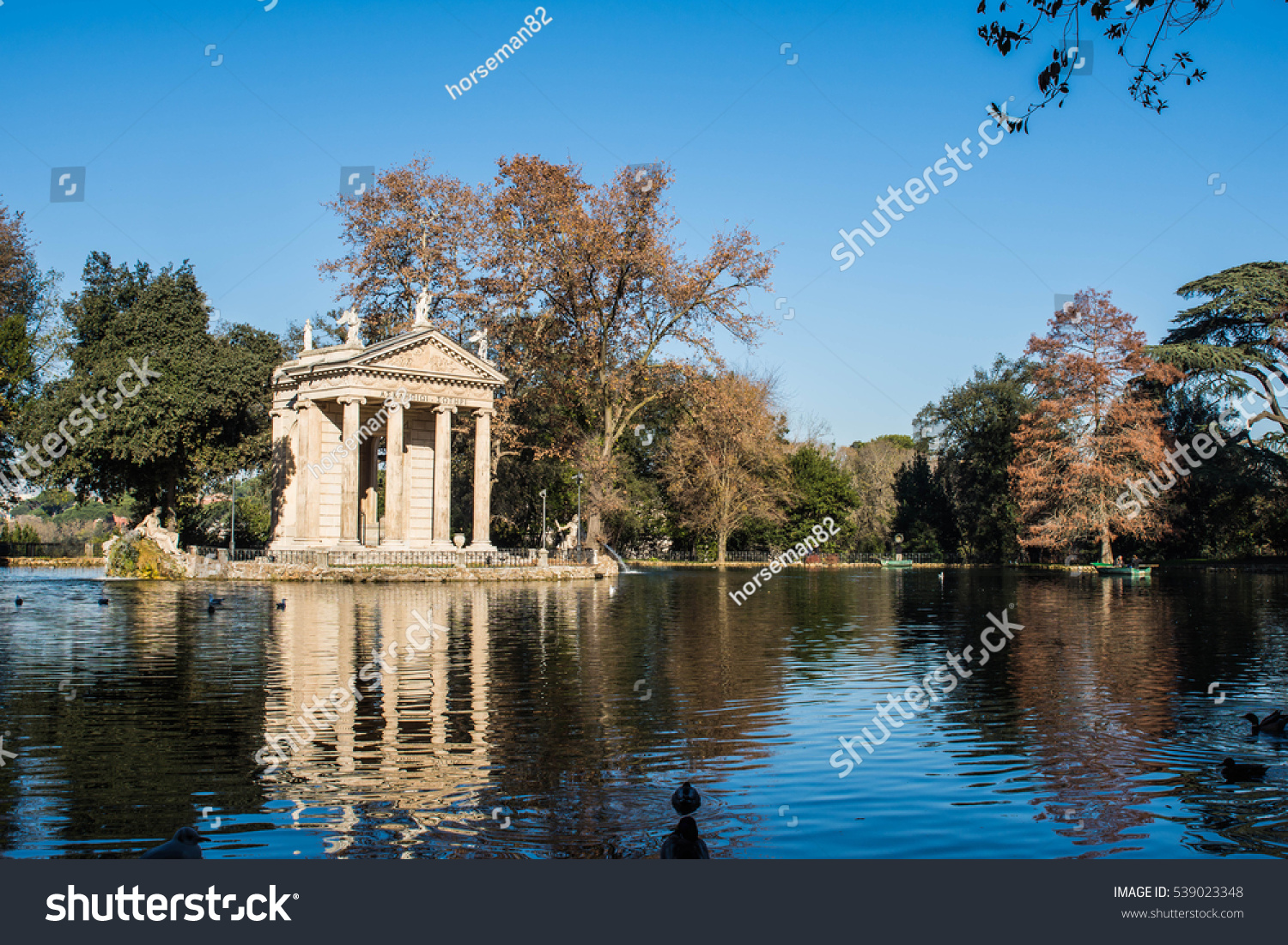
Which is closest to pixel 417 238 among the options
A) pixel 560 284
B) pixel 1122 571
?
pixel 560 284

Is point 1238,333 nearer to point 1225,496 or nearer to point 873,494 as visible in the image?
point 1225,496

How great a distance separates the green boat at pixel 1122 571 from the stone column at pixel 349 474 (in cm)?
4000

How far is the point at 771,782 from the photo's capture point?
994cm

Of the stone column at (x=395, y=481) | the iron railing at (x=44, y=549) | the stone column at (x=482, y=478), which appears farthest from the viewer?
the iron railing at (x=44, y=549)

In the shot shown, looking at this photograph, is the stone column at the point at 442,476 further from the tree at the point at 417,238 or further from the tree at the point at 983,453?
the tree at the point at 983,453

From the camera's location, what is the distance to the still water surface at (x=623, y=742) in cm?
821

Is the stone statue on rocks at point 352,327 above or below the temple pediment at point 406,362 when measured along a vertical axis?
above

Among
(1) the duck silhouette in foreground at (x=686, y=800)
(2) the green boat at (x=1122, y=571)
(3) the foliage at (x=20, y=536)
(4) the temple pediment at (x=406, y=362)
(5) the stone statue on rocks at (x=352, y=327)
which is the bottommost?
(1) the duck silhouette in foreground at (x=686, y=800)

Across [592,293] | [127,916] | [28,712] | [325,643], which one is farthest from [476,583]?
[127,916]

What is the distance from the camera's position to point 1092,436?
63344mm

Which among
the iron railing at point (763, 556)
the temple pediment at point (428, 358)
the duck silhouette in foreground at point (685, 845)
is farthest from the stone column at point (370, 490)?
the duck silhouette in foreground at point (685, 845)

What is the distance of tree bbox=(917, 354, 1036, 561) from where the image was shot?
270 feet

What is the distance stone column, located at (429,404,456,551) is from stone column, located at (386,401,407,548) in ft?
6.05

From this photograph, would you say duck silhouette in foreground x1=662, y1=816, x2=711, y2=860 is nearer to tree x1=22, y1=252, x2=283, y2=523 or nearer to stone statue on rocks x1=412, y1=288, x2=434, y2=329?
stone statue on rocks x1=412, y1=288, x2=434, y2=329
